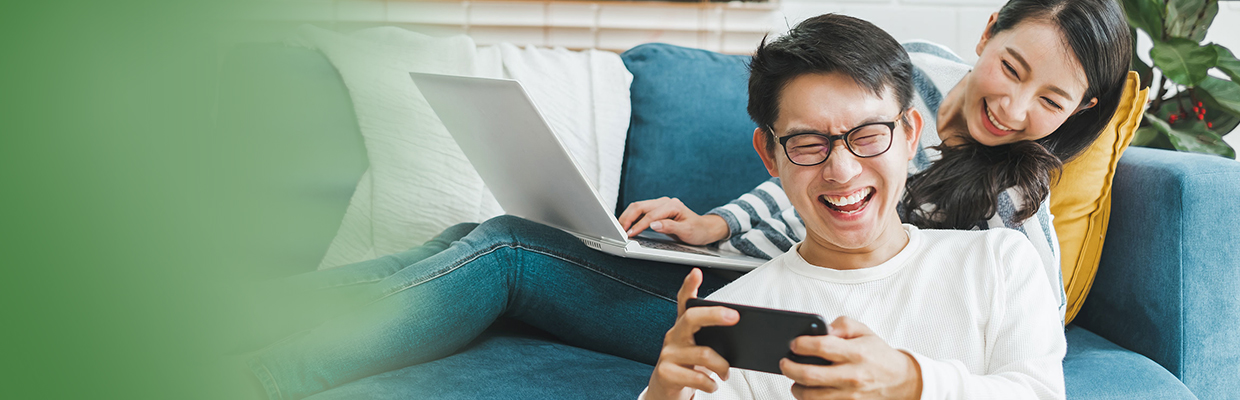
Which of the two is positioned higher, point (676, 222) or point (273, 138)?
point (273, 138)

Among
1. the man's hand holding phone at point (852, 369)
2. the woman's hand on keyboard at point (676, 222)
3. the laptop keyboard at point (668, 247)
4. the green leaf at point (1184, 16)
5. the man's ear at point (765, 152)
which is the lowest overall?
the woman's hand on keyboard at point (676, 222)

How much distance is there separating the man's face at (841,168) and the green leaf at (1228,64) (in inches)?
41.9

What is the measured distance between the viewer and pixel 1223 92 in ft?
4.85

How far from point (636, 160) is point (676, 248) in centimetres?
52

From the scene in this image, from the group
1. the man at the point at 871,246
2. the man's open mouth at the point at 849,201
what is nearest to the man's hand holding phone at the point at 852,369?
the man at the point at 871,246

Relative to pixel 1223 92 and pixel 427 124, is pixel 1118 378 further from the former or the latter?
pixel 427 124

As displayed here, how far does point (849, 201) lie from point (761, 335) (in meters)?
0.27

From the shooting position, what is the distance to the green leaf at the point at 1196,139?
4.73 ft

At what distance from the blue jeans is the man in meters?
0.25

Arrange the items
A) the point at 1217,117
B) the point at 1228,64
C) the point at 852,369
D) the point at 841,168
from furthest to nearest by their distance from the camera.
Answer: the point at 1217,117
the point at 1228,64
the point at 841,168
the point at 852,369

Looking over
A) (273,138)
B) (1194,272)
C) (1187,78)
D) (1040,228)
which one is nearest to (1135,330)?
(1194,272)

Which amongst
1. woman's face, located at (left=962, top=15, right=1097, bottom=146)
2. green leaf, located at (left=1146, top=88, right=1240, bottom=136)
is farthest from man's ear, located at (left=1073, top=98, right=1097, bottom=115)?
green leaf, located at (left=1146, top=88, right=1240, bottom=136)

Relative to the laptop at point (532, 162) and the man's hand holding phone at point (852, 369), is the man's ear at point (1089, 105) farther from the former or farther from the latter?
the man's hand holding phone at point (852, 369)

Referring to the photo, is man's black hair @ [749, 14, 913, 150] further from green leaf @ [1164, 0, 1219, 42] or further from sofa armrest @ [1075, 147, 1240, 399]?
green leaf @ [1164, 0, 1219, 42]
